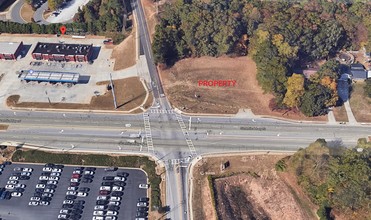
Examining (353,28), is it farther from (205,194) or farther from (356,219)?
(205,194)

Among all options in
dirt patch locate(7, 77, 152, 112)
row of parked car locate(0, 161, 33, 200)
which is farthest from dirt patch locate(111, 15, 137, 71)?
row of parked car locate(0, 161, 33, 200)

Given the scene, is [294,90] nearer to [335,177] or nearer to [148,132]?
[335,177]

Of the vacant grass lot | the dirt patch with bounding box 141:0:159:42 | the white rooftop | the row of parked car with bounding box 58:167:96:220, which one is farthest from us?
the dirt patch with bounding box 141:0:159:42

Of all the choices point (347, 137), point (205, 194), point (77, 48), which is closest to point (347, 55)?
point (347, 137)

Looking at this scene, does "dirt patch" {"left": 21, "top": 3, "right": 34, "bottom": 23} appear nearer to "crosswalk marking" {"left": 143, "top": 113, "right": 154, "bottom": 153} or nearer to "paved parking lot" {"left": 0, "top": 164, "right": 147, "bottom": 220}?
"crosswalk marking" {"left": 143, "top": 113, "right": 154, "bottom": 153}

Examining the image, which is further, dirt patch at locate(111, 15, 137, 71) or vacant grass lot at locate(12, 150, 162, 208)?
dirt patch at locate(111, 15, 137, 71)

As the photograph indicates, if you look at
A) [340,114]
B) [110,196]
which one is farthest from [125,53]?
A: [340,114]
